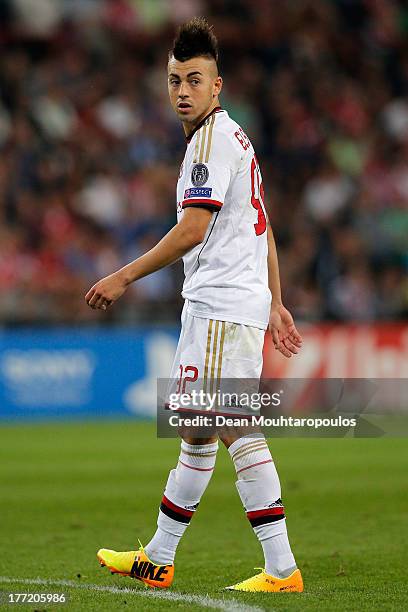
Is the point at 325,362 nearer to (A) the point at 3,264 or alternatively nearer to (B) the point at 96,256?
(B) the point at 96,256

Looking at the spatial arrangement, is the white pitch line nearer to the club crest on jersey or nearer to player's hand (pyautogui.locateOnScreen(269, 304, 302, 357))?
player's hand (pyautogui.locateOnScreen(269, 304, 302, 357))

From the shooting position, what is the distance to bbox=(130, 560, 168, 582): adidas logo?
5105 millimetres

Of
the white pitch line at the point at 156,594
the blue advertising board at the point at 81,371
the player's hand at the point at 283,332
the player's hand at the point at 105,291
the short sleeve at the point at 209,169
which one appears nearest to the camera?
the white pitch line at the point at 156,594

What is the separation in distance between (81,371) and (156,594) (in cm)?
952

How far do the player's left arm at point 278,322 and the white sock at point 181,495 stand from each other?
0.55 m

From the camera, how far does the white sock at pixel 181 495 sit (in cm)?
506

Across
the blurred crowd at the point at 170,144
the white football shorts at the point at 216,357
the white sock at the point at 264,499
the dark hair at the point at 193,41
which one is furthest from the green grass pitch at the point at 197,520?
the blurred crowd at the point at 170,144

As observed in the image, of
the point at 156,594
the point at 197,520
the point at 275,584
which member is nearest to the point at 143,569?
the point at 156,594

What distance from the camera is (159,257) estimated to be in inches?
187

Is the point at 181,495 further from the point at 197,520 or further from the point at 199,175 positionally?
the point at 197,520

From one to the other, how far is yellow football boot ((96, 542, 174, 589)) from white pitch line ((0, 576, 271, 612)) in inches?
2.5

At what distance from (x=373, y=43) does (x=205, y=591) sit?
15797mm

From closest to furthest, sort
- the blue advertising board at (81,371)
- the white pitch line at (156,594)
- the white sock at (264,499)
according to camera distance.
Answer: the white pitch line at (156,594) → the white sock at (264,499) → the blue advertising board at (81,371)

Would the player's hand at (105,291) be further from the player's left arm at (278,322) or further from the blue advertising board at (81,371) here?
the blue advertising board at (81,371)
